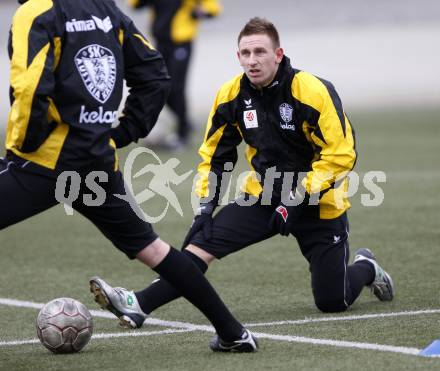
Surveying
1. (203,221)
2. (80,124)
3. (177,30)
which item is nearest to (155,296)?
(203,221)

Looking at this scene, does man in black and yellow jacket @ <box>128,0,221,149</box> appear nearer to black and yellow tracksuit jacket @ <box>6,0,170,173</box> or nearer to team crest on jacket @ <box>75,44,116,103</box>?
black and yellow tracksuit jacket @ <box>6,0,170,173</box>

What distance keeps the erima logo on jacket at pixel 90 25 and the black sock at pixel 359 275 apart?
2455 millimetres

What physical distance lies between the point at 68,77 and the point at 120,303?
1596mm

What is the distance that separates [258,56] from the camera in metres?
6.54

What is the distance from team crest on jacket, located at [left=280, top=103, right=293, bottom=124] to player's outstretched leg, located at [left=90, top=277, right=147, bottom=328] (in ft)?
4.44

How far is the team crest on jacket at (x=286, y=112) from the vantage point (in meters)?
6.68

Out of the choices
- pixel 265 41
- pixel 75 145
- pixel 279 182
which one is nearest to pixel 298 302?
pixel 279 182

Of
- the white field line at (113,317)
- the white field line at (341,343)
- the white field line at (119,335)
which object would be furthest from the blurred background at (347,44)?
the white field line at (341,343)

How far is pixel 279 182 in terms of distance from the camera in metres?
6.82

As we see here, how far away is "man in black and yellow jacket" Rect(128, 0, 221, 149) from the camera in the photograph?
15.6 m

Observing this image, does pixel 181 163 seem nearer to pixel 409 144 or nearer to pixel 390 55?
pixel 409 144

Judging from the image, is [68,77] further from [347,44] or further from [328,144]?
[347,44]

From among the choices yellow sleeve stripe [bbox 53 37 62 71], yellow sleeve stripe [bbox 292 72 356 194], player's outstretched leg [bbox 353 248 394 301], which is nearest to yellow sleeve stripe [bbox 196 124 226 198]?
yellow sleeve stripe [bbox 292 72 356 194]

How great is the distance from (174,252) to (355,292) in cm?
177
